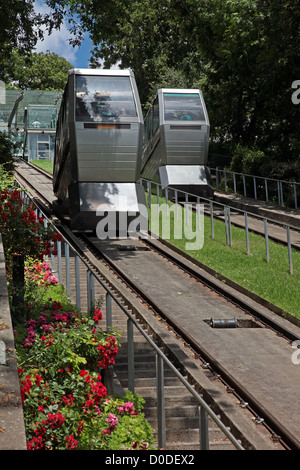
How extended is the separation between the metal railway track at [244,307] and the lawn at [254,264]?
0.31m

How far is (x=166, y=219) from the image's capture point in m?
20.3

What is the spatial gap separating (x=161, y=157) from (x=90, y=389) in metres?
20.8

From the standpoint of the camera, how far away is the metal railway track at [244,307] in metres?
7.09

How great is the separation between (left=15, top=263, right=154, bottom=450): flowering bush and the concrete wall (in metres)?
0.34

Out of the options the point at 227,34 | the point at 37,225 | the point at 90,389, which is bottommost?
the point at 90,389

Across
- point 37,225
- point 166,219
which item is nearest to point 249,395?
point 37,225

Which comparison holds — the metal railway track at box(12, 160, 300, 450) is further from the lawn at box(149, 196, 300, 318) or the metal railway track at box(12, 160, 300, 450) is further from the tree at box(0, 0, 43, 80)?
the tree at box(0, 0, 43, 80)

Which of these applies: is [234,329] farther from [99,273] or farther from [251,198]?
[251,198]

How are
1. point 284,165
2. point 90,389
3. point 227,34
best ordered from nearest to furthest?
point 90,389 < point 227,34 < point 284,165

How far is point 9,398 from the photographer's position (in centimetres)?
419

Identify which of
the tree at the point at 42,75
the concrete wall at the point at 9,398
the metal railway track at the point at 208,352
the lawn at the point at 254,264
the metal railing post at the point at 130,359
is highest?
the tree at the point at 42,75

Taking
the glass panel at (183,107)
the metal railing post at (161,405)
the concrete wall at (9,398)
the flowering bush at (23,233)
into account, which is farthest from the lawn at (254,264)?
the concrete wall at (9,398)

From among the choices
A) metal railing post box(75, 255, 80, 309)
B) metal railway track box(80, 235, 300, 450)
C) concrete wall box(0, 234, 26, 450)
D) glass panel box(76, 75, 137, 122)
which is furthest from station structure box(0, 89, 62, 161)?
concrete wall box(0, 234, 26, 450)

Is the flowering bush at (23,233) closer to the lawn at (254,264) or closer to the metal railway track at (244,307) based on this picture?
the metal railway track at (244,307)
